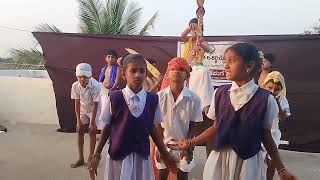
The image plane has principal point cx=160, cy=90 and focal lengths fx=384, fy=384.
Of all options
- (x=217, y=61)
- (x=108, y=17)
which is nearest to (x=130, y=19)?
(x=108, y=17)

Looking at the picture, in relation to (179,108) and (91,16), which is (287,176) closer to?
(179,108)

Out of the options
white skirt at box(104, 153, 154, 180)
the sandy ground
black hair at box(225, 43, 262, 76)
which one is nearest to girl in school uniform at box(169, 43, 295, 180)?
→ black hair at box(225, 43, 262, 76)

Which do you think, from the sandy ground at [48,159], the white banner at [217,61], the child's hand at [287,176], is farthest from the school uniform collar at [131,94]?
the white banner at [217,61]

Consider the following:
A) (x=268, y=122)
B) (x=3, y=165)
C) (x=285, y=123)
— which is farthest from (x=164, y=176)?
(x=285, y=123)

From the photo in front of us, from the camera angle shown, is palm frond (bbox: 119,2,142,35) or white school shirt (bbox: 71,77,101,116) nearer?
white school shirt (bbox: 71,77,101,116)

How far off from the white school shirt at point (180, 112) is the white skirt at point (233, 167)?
0.94 meters

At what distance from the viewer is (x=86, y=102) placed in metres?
5.16

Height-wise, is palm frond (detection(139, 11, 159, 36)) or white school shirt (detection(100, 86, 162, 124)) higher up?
palm frond (detection(139, 11, 159, 36))

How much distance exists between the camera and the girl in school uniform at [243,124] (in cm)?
229

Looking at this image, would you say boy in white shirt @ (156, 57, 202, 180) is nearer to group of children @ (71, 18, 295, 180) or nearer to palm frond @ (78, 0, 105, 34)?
group of children @ (71, 18, 295, 180)

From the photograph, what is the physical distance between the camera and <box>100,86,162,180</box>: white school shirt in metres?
2.67

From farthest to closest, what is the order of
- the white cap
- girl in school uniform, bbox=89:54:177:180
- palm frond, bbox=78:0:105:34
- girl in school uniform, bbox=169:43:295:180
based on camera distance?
palm frond, bbox=78:0:105:34
the white cap
girl in school uniform, bbox=89:54:177:180
girl in school uniform, bbox=169:43:295:180

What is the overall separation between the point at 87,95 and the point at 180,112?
2.11m

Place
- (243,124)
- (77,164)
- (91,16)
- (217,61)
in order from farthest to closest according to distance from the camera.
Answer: (91,16), (217,61), (77,164), (243,124)
